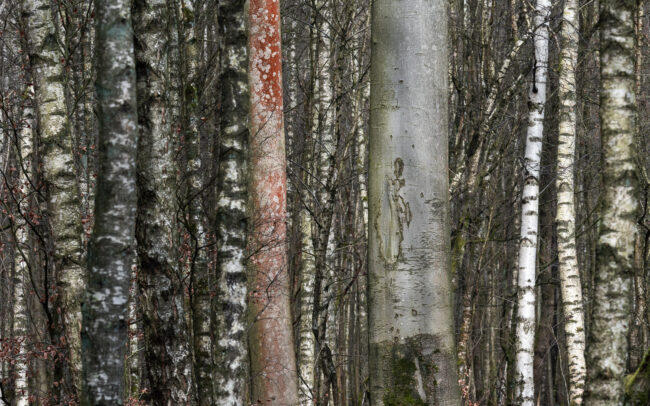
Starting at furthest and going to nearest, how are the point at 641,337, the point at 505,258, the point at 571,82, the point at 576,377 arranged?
1. the point at 505,258
2. the point at 641,337
3. the point at 571,82
4. the point at 576,377

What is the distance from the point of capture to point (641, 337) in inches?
579

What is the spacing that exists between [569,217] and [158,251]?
21.5 ft

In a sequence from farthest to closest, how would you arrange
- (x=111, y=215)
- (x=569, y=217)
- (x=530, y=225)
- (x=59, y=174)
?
1. (x=530, y=225)
2. (x=569, y=217)
3. (x=59, y=174)
4. (x=111, y=215)

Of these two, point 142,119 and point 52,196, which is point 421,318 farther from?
point 52,196

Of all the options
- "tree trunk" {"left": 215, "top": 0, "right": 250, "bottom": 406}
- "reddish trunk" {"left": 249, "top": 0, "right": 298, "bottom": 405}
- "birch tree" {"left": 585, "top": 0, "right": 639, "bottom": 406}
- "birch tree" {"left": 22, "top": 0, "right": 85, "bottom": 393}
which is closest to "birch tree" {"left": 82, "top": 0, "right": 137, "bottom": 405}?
"tree trunk" {"left": 215, "top": 0, "right": 250, "bottom": 406}

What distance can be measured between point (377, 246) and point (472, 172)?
6.83 m

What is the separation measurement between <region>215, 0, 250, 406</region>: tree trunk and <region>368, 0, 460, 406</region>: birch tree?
53.7 inches

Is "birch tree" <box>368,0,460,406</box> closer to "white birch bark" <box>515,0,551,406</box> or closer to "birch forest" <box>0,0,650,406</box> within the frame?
"birch forest" <box>0,0,650,406</box>

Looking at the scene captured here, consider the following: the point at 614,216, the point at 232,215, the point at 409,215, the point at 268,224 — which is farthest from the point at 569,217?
the point at 409,215

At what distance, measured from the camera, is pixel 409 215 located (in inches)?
191

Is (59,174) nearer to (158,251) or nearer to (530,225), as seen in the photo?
(158,251)

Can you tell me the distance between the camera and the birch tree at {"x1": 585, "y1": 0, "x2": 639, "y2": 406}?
4410 mm

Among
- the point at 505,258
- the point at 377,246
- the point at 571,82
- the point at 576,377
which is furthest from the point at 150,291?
the point at 505,258

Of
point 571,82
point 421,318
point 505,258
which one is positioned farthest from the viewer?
point 505,258
